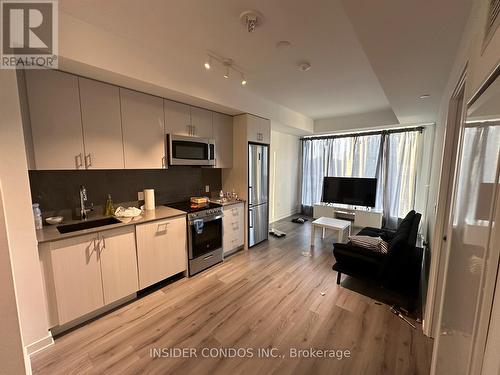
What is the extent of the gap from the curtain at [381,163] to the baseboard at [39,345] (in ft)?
18.0

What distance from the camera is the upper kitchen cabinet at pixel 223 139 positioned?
A: 3281mm

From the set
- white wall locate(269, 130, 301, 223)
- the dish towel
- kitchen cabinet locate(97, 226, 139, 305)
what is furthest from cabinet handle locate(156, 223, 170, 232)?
white wall locate(269, 130, 301, 223)

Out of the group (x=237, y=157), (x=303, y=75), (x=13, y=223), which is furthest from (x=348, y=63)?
(x=13, y=223)

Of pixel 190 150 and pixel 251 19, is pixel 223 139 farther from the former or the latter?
pixel 251 19

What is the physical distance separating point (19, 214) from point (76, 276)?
0.70m

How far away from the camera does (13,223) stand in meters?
1.52

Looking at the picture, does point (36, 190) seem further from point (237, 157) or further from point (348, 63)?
point (348, 63)

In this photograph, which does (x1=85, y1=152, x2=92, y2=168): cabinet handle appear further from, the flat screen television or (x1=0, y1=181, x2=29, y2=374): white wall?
the flat screen television

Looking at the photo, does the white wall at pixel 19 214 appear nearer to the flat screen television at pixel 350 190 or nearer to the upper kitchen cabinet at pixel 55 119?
the upper kitchen cabinet at pixel 55 119

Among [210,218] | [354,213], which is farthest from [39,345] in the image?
[354,213]

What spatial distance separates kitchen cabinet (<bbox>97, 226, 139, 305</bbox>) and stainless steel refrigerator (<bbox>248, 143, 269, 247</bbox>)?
6.28 ft

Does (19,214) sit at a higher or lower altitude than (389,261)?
higher

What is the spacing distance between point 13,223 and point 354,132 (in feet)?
18.8

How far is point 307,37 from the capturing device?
6.15 ft
